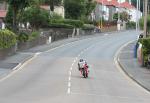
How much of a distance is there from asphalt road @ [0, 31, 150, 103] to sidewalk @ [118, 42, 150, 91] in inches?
29.2

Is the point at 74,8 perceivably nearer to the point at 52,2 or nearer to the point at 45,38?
the point at 52,2

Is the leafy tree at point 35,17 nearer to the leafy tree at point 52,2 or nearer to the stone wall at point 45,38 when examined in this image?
the stone wall at point 45,38

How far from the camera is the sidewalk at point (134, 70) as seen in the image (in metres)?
39.7

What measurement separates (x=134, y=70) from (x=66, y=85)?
55.7 ft

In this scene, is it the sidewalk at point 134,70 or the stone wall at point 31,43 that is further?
the stone wall at point 31,43

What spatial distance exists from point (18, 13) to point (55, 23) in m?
31.3

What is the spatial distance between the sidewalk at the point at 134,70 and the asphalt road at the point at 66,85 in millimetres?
742

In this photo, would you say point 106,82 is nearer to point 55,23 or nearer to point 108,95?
point 108,95

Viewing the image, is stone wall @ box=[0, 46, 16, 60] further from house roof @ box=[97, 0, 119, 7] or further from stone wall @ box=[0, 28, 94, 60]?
house roof @ box=[97, 0, 119, 7]

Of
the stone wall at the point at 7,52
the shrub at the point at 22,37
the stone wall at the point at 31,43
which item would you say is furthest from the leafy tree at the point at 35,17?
the stone wall at the point at 7,52

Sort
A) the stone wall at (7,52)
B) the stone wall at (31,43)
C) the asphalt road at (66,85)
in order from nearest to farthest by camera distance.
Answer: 1. the asphalt road at (66,85)
2. the stone wall at (7,52)
3. the stone wall at (31,43)

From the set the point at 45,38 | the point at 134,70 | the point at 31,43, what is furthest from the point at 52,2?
the point at 134,70

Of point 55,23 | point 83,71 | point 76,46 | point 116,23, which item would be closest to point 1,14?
point 55,23

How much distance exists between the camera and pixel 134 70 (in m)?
49.4
